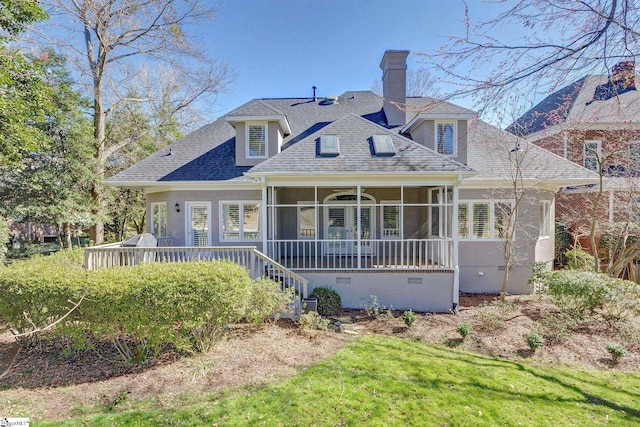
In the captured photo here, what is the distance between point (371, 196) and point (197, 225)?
6315 mm

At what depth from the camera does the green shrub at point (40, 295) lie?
4.60m

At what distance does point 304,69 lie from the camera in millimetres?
14367

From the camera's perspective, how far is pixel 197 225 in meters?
9.70

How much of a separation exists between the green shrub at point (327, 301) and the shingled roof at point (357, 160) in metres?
3.18

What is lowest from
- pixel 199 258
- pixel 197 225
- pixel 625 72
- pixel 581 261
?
pixel 581 261

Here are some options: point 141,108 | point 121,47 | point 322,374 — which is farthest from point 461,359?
point 141,108

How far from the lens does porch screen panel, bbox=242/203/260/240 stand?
966 centimetres

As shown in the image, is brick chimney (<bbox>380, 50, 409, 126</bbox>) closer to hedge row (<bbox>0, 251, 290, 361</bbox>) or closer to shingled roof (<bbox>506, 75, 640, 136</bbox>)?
shingled roof (<bbox>506, 75, 640, 136</bbox>)

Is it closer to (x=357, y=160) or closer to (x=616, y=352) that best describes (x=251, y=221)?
(x=357, y=160)

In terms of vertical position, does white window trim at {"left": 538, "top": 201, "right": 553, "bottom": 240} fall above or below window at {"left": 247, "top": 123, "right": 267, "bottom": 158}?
below

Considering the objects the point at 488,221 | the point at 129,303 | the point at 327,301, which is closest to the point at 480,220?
the point at 488,221

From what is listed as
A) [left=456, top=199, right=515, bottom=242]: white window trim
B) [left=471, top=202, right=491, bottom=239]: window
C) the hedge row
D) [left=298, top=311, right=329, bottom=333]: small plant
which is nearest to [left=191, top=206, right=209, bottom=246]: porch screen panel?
the hedge row

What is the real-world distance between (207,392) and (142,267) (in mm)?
2586

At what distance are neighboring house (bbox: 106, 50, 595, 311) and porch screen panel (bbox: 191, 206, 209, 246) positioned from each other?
0.11ft
